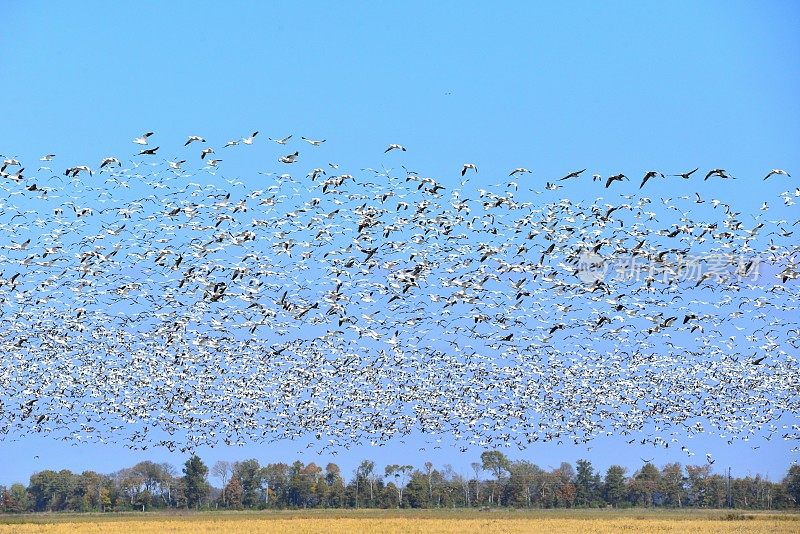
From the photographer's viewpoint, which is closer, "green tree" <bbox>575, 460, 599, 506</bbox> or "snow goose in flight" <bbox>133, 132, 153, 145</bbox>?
"snow goose in flight" <bbox>133, 132, 153, 145</bbox>

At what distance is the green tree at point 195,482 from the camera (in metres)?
115

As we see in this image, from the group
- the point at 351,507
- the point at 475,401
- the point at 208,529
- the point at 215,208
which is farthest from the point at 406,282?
the point at 351,507

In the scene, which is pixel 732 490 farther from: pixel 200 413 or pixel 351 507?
pixel 200 413

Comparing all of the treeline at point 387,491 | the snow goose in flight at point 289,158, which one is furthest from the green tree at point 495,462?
the snow goose in flight at point 289,158

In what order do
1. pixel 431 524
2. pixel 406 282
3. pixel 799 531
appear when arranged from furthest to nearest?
pixel 431 524, pixel 799 531, pixel 406 282

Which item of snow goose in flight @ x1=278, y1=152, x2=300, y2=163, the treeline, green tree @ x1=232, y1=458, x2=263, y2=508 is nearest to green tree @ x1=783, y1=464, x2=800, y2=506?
the treeline

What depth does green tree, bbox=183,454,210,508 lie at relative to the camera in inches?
4519

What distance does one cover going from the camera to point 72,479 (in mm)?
125812

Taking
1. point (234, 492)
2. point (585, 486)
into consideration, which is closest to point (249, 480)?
point (234, 492)

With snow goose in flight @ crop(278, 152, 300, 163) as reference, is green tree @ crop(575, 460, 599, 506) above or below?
below

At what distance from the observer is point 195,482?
116 metres

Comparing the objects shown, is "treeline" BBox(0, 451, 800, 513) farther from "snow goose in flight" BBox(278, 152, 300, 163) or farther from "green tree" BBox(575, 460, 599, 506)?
"snow goose in flight" BBox(278, 152, 300, 163)

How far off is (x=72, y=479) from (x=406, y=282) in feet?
292

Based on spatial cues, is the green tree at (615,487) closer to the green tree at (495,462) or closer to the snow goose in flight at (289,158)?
the green tree at (495,462)
